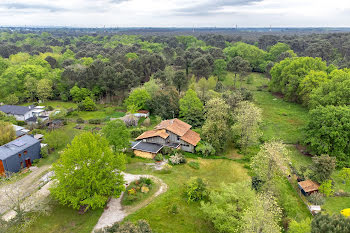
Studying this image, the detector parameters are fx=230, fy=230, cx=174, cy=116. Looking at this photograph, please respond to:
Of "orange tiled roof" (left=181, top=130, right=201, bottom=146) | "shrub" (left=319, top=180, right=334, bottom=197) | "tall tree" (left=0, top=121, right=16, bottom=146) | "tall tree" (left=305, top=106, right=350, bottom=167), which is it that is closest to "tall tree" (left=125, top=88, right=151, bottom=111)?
"orange tiled roof" (left=181, top=130, right=201, bottom=146)

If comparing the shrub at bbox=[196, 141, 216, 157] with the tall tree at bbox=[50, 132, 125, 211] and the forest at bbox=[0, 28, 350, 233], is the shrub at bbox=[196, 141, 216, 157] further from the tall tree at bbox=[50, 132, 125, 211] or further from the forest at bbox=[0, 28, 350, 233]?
the tall tree at bbox=[50, 132, 125, 211]

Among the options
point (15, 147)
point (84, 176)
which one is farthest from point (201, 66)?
point (84, 176)

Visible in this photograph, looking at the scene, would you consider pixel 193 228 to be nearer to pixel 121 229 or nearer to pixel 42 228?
pixel 121 229

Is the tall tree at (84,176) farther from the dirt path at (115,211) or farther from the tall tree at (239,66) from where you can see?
the tall tree at (239,66)

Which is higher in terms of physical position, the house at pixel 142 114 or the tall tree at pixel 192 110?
the tall tree at pixel 192 110

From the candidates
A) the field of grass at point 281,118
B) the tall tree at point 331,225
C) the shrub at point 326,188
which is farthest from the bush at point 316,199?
the field of grass at point 281,118

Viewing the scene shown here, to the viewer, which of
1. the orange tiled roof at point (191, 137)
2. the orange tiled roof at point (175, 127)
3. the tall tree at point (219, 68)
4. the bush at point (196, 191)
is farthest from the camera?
the tall tree at point (219, 68)

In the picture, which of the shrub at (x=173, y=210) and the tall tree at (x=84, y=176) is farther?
the shrub at (x=173, y=210)

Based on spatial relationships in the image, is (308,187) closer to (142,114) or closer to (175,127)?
(175,127)

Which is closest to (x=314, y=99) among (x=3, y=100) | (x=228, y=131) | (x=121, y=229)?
(x=228, y=131)
